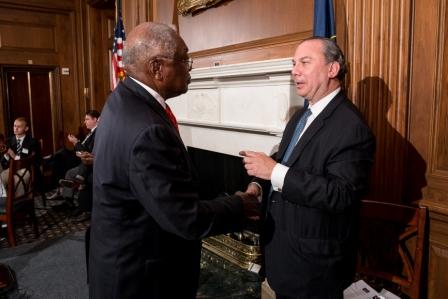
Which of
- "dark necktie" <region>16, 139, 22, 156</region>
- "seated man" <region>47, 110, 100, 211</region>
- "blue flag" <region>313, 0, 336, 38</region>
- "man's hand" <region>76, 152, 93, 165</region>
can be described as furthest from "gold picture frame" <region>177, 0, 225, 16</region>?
"dark necktie" <region>16, 139, 22, 156</region>

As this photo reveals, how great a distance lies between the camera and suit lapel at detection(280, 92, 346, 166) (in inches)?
57.4

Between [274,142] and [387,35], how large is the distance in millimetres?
1097

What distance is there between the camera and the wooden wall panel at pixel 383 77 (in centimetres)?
199

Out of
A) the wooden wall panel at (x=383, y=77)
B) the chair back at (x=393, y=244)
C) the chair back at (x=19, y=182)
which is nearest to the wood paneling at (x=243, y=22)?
the wooden wall panel at (x=383, y=77)

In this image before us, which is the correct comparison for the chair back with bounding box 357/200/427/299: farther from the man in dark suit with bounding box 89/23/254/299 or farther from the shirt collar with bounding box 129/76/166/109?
the shirt collar with bounding box 129/76/166/109

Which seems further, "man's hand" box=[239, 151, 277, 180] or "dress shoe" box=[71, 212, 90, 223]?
"dress shoe" box=[71, 212, 90, 223]

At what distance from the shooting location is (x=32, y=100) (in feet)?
22.1

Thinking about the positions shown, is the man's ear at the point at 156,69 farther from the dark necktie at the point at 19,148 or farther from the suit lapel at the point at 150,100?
the dark necktie at the point at 19,148

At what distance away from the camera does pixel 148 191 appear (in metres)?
1.15

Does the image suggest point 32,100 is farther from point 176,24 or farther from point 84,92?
point 176,24

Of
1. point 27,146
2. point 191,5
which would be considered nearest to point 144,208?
point 191,5

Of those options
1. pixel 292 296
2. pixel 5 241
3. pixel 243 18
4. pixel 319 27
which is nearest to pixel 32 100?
pixel 5 241

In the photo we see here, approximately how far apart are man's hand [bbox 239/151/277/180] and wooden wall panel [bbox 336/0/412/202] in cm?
90

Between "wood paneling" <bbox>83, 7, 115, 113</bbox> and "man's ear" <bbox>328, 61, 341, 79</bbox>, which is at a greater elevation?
"wood paneling" <bbox>83, 7, 115, 113</bbox>
